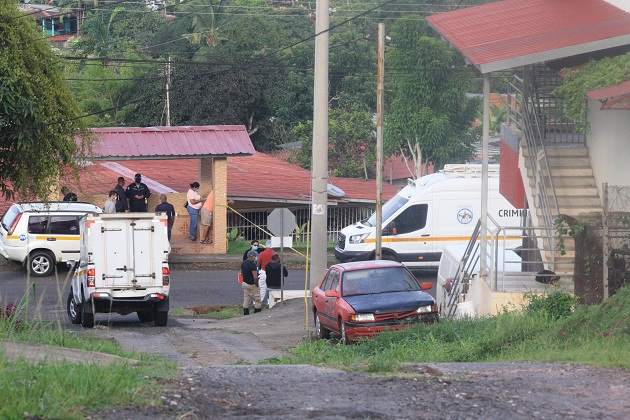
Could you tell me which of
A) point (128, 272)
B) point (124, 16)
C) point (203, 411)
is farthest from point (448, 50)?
point (203, 411)

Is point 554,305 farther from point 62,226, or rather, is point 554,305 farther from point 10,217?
point 10,217

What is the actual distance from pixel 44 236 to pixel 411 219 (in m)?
10.2

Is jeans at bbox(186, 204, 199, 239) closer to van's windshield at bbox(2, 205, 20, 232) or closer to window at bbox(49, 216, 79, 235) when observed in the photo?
window at bbox(49, 216, 79, 235)

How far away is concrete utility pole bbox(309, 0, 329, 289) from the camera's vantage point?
20.0m

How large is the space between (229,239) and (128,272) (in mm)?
12817

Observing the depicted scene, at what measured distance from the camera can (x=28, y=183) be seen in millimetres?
17000

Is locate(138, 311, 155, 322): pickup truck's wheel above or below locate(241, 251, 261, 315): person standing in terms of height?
below

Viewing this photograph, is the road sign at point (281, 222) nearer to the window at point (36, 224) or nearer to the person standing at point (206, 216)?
the window at point (36, 224)

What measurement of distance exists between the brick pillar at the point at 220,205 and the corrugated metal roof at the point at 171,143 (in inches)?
18.2

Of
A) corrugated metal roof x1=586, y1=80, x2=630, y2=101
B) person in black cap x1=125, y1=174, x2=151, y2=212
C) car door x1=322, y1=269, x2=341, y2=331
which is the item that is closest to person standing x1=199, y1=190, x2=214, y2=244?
person in black cap x1=125, y1=174, x2=151, y2=212

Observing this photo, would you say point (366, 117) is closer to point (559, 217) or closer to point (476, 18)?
point (476, 18)

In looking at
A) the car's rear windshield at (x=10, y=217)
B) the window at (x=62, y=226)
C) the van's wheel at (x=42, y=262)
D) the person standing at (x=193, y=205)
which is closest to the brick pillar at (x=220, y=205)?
the person standing at (x=193, y=205)

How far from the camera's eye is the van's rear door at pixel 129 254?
19375 millimetres

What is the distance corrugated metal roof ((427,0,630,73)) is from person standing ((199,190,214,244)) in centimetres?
1171
